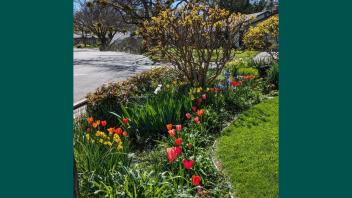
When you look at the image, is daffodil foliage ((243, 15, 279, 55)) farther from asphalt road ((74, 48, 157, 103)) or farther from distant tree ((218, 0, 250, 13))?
asphalt road ((74, 48, 157, 103))

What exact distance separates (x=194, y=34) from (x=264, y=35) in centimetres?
308

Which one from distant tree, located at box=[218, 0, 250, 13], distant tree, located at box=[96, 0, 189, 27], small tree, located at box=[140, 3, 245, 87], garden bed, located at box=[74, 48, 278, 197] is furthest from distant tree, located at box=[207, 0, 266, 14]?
distant tree, located at box=[96, 0, 189, 27]

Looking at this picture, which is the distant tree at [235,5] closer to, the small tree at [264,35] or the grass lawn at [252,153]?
the small tree at [264,35]

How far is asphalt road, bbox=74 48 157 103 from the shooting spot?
25.3 ft

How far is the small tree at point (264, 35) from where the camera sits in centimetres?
759

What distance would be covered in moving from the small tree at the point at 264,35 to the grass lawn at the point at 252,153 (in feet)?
8.27

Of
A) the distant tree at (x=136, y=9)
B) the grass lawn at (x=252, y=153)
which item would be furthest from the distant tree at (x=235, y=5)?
the distant tree at (x=136, y=9)

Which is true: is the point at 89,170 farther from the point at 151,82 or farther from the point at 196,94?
the point at 151,82

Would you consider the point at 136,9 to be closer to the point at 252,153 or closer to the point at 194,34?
the point at 194,34

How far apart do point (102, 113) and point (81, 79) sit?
10.4 feet

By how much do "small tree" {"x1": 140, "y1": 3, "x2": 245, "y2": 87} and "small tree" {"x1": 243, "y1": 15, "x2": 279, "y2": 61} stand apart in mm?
1155

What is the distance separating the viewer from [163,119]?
4.51 metres

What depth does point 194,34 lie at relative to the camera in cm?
609

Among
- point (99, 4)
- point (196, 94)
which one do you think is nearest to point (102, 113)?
point (196, 94)
